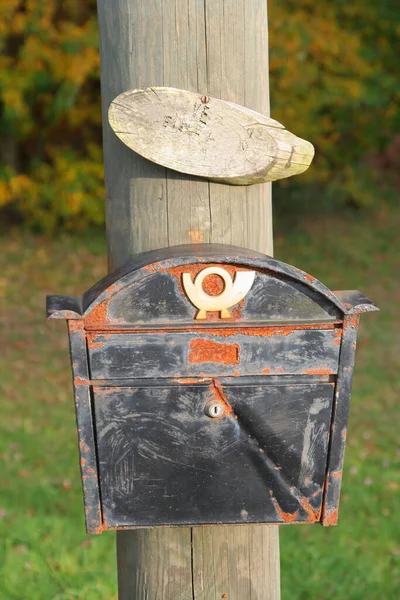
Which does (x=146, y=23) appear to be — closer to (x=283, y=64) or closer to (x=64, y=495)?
(x=64, y=495)

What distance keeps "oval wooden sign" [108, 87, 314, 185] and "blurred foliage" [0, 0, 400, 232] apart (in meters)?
5.92

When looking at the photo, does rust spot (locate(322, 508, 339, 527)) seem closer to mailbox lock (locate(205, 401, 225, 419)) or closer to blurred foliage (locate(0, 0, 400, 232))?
mailbox lock (locate(205, 401, 225, 419))

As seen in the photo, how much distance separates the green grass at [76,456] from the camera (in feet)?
11.4

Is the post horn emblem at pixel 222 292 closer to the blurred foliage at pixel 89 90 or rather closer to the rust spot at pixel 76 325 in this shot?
the rust spot at pixel 76 325

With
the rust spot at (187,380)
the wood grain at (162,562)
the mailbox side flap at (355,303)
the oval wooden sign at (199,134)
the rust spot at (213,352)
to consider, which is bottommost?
the wood grain at (162,562)

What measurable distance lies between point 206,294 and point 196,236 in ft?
0.71

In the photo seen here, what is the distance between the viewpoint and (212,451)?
206 centimetres

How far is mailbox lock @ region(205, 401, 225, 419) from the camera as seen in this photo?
6.60 feet

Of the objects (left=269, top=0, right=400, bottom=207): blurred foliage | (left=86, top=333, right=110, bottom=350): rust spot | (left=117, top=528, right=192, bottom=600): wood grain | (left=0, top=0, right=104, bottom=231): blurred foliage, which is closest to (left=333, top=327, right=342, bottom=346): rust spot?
(left=86, top=333, right=110, bottom=350): rust spot

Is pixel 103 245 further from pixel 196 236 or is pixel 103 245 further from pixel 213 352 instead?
pixel 213 352

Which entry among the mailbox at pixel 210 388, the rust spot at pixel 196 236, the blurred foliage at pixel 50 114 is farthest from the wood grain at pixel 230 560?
the blurred foliage at pixel 50 114

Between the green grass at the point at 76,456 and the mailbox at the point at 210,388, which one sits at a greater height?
the mailbox at the point at 210,388

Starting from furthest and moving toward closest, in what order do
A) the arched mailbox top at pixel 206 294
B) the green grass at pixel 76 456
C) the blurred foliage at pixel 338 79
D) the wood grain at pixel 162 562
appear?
1. the blurred foliage at pixel 338 79
2. the green grass at pixel 76 456
3. the wood grain at pixel 162 562
4. the arched mailbox top at pixel 206 294

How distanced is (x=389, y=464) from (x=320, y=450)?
2.84 meters
